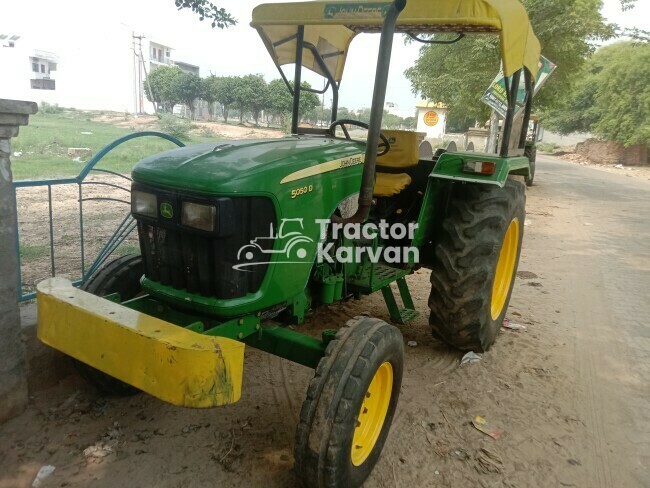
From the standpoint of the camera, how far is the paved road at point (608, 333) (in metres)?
2.95

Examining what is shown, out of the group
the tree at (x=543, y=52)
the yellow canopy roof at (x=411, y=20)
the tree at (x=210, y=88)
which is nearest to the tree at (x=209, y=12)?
the yellow canopy roof at (x=411, y=20)

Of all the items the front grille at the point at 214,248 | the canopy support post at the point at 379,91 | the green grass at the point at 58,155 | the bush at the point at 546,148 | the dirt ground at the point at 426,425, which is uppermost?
the canopy support post at the point at 379,91

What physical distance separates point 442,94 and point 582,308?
1101 cm

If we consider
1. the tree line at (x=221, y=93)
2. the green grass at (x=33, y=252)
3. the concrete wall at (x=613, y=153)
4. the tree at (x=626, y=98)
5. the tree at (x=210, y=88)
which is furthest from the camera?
the tree at (x=210, y=88)

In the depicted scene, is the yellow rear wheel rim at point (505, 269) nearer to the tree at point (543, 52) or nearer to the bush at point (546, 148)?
the tree at point (543, 52)

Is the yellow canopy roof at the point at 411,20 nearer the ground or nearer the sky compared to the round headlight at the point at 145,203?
nearer the sky

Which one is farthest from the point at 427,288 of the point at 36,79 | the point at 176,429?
the point at 36,79

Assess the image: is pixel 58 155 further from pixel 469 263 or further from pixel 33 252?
pixel 469 263

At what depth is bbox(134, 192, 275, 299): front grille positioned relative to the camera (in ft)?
7.80

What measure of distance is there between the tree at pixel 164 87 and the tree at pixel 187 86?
0.12m

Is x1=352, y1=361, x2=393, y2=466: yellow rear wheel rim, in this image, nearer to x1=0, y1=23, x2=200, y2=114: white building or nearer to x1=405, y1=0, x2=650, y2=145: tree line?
x1=405, y1=0, x2=650, y2=145: tree line

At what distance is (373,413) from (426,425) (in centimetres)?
58

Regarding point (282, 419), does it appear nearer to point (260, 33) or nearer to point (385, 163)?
point (385, 163)

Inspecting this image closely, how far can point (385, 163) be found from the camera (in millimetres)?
4008
